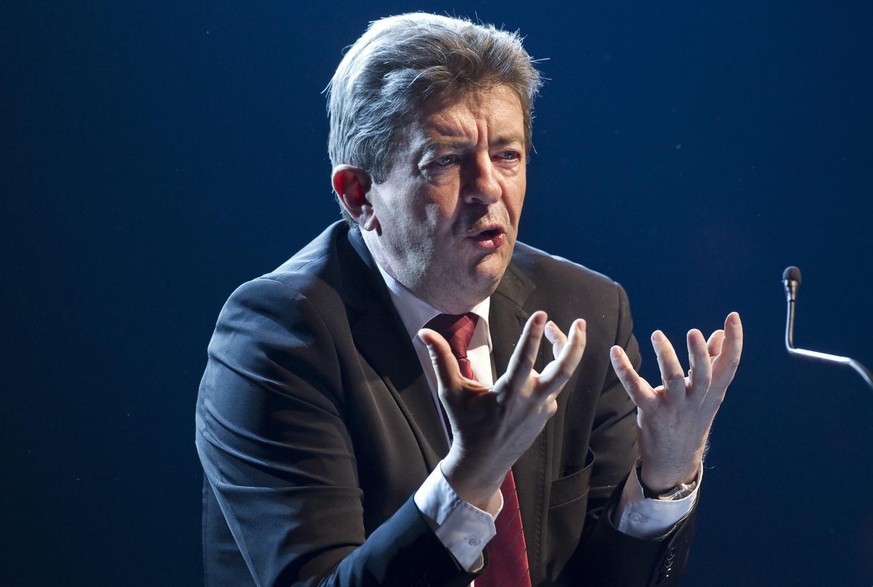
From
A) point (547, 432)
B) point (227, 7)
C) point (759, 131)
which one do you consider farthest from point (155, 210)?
point (759, 131)

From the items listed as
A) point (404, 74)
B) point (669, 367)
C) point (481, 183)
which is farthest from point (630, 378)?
point (404, 74)

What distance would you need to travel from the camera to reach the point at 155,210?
7.78 feet

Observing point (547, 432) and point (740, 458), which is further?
point (740, 458)

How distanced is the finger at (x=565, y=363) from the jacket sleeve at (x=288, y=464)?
10.8 inches

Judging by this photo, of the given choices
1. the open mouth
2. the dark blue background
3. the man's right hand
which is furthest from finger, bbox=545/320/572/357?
the dark blue background

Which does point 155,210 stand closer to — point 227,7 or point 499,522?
point 227,7

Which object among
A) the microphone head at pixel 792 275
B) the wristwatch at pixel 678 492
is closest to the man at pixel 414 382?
the wristwatch at pixel 678 492

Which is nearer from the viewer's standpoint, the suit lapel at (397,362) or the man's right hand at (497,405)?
the man's right hand at (497,405)

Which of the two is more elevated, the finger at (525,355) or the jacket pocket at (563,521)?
the finger at (525,355)

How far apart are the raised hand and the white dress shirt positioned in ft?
0.26

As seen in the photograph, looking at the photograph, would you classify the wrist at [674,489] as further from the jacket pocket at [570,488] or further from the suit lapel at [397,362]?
the suit lapel at [397,362]

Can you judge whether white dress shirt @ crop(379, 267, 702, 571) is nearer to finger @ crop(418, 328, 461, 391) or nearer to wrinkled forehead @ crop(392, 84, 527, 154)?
finger @ crop(418, 328, 461, 391)

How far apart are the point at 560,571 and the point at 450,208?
2.36ft

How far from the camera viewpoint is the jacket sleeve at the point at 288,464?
4.69ft
